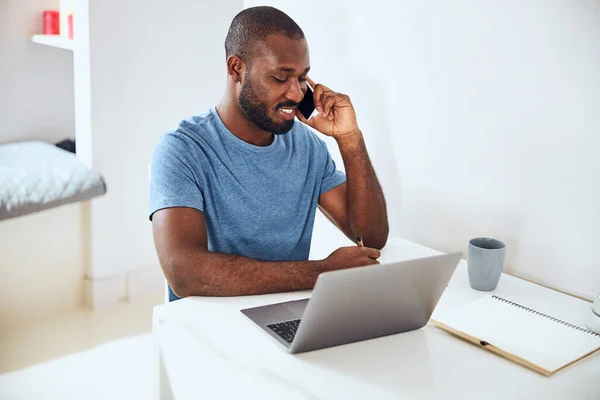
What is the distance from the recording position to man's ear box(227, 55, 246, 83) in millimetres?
1602

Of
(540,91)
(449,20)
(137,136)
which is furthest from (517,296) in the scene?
(137,136)

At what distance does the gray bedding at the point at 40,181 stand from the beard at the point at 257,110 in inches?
50.8

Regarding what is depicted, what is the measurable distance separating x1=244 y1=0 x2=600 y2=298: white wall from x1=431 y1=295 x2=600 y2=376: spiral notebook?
240mm

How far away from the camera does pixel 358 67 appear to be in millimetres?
1895

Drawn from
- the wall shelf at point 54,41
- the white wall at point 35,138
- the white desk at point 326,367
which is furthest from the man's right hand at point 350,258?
the wall shelf at point 54,41

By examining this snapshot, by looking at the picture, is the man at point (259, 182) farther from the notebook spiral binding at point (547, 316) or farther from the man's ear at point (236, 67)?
the notebook spiral binding at point (547, 316)

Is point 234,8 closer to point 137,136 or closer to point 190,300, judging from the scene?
point 137,136

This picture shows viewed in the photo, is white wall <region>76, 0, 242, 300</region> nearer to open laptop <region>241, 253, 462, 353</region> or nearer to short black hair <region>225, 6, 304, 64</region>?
short black hair <region>225, 6, 304, 64</region>

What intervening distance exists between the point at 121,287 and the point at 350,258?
1.79 metres

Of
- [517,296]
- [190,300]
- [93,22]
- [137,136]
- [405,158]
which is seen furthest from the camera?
[137,136]

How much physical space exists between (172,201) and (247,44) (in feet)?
1.37

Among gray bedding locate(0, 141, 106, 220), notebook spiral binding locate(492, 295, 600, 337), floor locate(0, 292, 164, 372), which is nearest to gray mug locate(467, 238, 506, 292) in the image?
notebook spiral binding locate(492, 295, 600, 337)

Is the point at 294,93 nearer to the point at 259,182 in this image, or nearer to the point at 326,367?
the point at 259,182

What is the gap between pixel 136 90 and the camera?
9.28 ft
